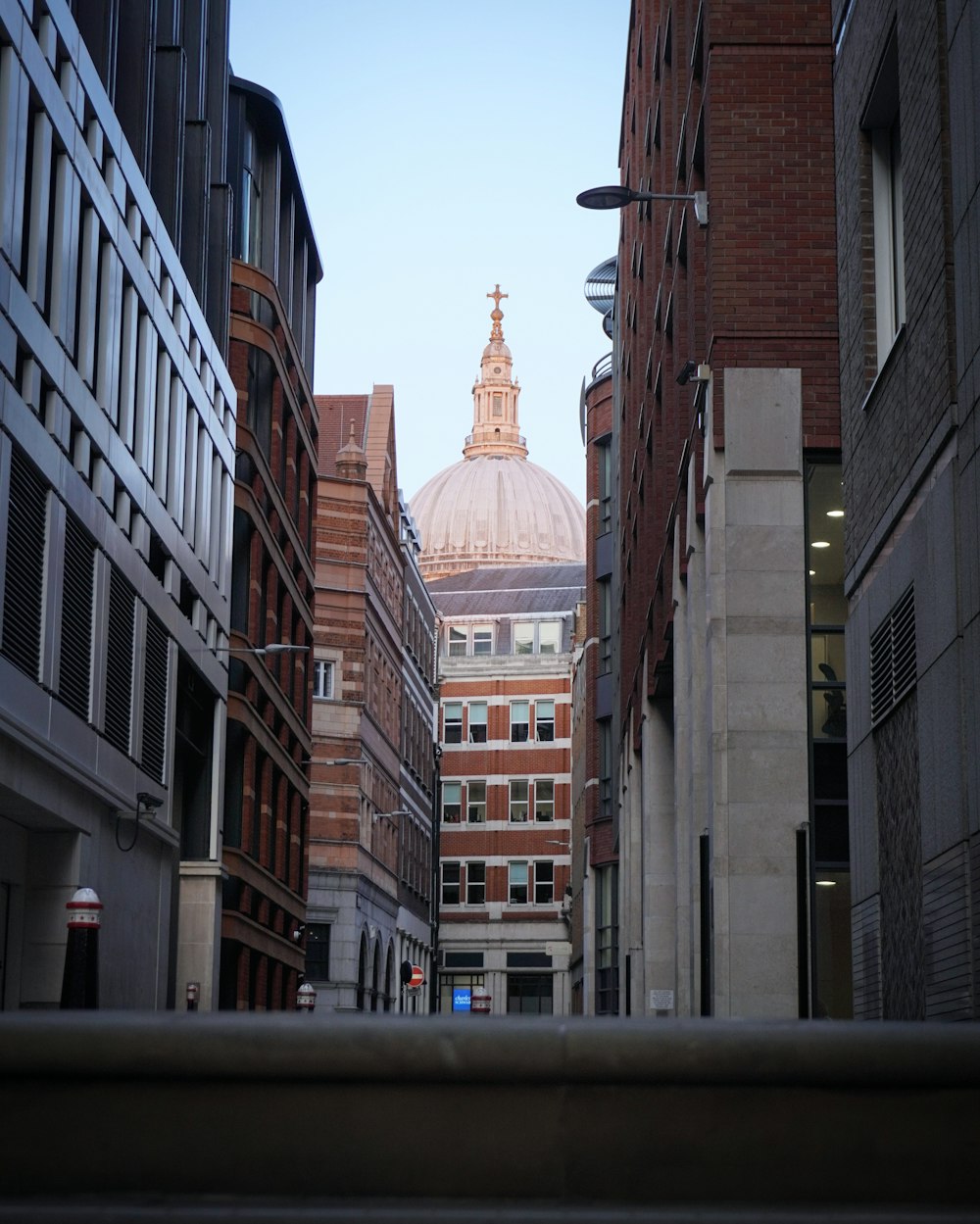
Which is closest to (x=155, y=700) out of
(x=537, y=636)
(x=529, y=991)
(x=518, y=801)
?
(x=518, y=801)

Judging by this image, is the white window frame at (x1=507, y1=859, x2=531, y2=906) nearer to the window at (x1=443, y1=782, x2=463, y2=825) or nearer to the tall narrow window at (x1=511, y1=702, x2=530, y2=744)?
the window at (x1=443, y1=782, x2=463, y2=825)

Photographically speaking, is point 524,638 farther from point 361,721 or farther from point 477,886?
point 361,721

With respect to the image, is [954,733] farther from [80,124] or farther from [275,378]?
[275,378]

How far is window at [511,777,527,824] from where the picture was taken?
366 feet

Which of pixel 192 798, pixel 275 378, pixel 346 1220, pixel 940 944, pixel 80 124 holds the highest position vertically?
pixel 275 378

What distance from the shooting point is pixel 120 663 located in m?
29.8

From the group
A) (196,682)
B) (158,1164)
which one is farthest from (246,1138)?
(196,682)

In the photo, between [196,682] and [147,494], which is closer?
[147,494]

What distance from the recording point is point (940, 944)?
495 inches

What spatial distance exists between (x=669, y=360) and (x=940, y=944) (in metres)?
19.5

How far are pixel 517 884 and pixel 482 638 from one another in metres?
17.0

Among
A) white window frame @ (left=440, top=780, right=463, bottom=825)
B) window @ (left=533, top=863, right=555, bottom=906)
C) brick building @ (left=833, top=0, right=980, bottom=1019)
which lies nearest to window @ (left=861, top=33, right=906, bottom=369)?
brick building @ (left=833, top=0, right=980, bottom=1019)

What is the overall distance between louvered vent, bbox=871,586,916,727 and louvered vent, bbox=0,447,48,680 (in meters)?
10.8

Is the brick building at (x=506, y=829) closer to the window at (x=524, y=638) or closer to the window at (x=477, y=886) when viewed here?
the window at (x=477, y=886)
